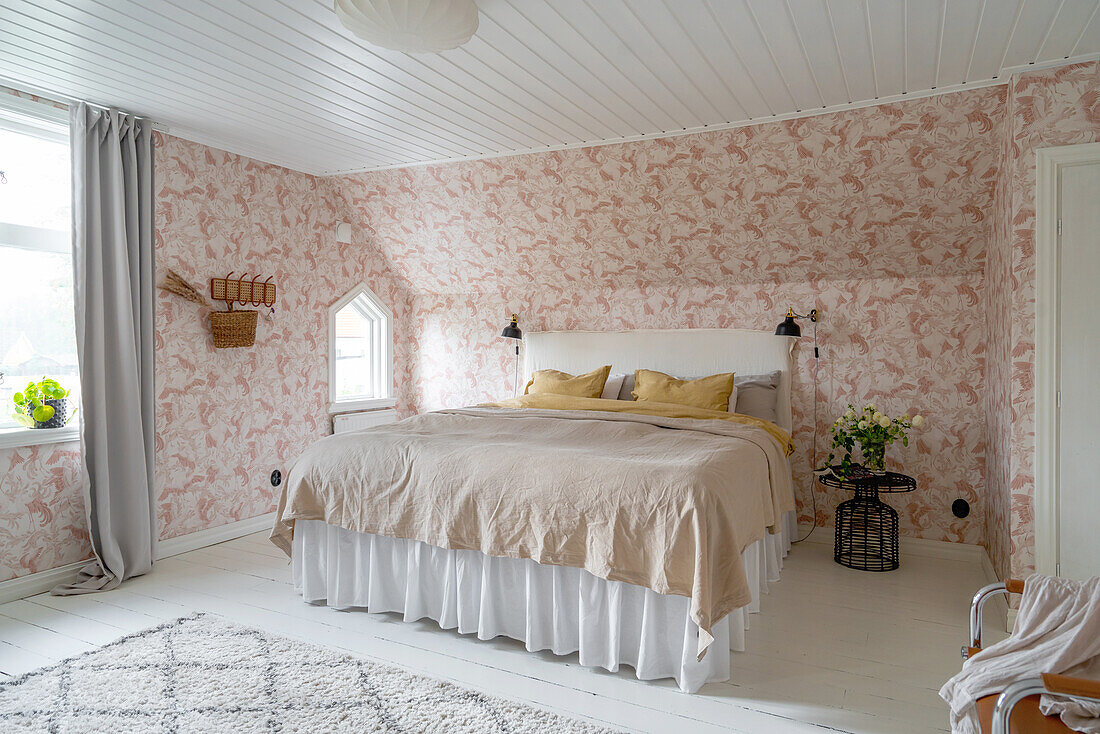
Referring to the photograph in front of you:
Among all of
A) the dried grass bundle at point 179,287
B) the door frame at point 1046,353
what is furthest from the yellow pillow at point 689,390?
the dried grass bundle at point 179,287

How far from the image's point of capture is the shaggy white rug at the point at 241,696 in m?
2.16

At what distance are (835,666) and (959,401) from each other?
2175 millimetres

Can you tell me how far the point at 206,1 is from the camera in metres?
2.37

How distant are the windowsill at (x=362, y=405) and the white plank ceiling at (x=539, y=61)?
2113 millimetres

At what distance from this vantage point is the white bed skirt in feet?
8.05

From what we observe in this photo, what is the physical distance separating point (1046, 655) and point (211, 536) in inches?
163

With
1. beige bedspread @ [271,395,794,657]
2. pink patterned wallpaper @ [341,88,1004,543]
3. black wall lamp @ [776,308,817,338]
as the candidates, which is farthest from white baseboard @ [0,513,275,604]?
black wall lamp @ [776,308,817,338]

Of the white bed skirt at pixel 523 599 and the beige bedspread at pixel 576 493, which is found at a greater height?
the beige bedspread at pixel 576 493

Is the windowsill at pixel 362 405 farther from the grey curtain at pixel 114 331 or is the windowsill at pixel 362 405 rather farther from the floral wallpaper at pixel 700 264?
the grey curtain at pixel 114 331

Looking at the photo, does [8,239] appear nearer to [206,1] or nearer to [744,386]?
[206,1]

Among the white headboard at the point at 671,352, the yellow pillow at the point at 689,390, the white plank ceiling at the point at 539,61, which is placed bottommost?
the yellow pillow at the point at 689,390

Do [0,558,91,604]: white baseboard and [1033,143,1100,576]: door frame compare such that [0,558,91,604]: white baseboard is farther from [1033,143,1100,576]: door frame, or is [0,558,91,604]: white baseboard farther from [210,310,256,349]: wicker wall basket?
[1033,143,1100,576]: door frame

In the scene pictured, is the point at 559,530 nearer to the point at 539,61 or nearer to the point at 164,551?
the point at 539,61

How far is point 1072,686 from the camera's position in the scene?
1283 mm
